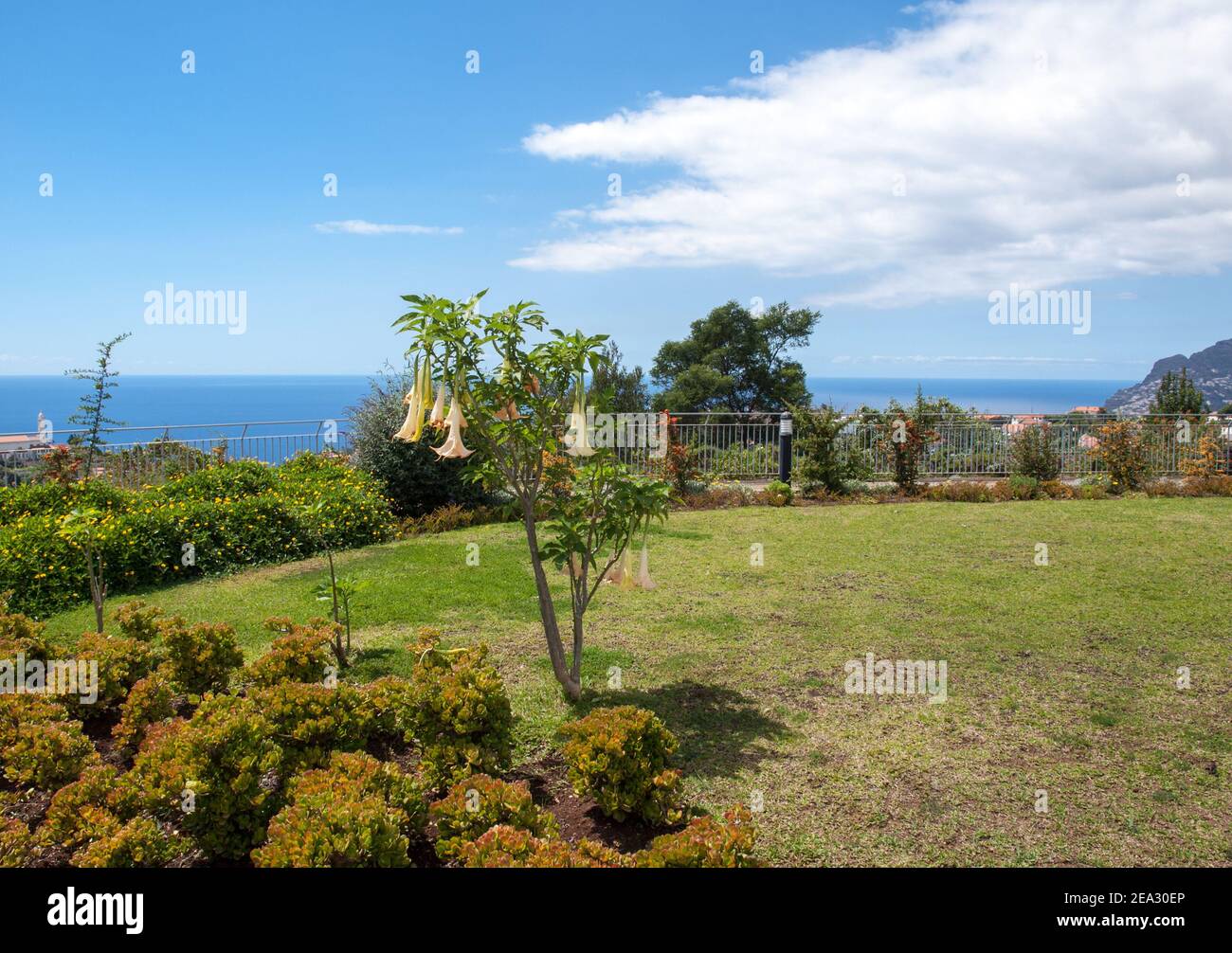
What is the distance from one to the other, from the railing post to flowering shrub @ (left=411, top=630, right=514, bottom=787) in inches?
440

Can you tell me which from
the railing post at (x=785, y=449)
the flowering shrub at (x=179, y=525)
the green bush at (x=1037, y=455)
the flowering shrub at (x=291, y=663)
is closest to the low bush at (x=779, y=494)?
the railing post at (x=785, y=449)

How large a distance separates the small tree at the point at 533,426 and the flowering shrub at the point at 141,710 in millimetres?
1775

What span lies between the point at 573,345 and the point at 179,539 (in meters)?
5.98

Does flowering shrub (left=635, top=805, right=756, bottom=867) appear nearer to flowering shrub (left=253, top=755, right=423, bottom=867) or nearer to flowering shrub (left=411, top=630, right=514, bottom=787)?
flowering shrub (left=253, top=755, right=423, bottom=867)

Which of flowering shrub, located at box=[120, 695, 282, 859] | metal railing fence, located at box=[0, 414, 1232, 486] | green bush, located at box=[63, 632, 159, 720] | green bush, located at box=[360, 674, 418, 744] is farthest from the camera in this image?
metal railing fence, located at box=[0, 414, 1232, 486]

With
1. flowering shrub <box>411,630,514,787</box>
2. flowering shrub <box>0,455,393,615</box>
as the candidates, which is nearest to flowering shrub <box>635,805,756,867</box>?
flowering shrub <box>411,630,514,787</box>

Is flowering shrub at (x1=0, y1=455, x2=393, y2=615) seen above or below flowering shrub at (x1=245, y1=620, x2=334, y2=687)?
above

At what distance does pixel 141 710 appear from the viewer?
3852mm

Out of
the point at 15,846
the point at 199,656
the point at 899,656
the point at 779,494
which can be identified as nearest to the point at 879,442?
the point at 779,494

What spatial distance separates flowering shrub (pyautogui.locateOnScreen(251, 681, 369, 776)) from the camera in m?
3.52

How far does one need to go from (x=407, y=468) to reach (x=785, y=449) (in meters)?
6.74

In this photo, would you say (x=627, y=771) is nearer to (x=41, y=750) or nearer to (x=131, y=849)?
(x=131, y=849)

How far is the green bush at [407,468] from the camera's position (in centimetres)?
1116

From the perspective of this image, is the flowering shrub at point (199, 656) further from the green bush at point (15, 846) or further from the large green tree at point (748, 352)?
the large green tree at point (748, 352)
